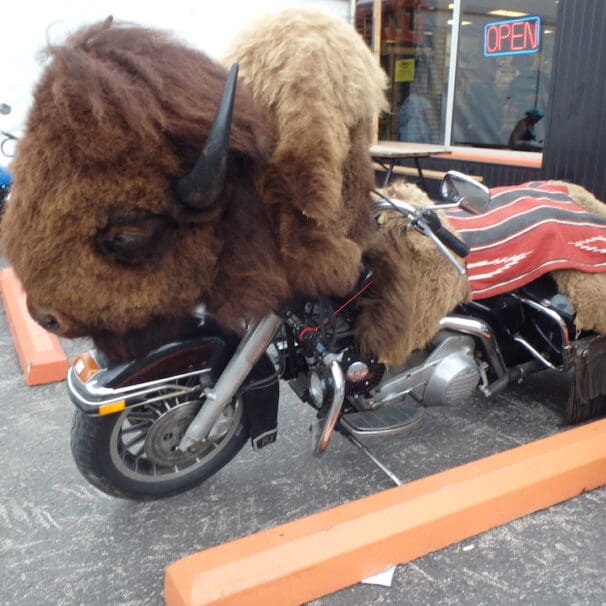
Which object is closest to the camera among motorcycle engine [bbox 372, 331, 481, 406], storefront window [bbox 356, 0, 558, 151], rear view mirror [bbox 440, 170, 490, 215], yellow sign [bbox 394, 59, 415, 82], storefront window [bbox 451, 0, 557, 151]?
rear view mirror [bbox 440, 170, 490, 215]

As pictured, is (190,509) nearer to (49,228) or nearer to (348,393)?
(348,393)

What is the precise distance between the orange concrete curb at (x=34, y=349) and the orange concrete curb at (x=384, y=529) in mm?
1958

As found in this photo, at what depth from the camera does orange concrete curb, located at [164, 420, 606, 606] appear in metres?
1.86

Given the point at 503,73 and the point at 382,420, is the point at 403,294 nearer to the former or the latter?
the point at 382,420

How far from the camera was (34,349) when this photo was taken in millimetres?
3877

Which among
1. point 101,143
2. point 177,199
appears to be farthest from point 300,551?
→ point 101,143

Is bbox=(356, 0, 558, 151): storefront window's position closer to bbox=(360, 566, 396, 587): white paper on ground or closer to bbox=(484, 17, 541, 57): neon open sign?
bbox=(484, 17, 541, 57): neon open sign

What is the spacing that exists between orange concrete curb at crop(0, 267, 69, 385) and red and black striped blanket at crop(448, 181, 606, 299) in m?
2.29

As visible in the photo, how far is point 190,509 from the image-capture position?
2.53 meters

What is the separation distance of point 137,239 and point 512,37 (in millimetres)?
6590

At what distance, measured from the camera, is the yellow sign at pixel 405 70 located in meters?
8.49

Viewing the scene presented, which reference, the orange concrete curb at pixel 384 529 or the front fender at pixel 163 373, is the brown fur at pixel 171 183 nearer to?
the front fender at pixel 163 373

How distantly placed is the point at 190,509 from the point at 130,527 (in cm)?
25

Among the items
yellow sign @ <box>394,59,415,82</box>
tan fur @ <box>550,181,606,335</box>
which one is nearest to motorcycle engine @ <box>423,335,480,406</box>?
tan fur @ <box>550,181,606,335</box>
